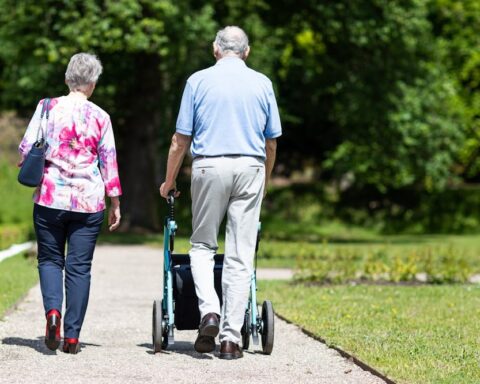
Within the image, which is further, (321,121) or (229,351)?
(321,121)

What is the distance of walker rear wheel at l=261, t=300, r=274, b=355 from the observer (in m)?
7.12

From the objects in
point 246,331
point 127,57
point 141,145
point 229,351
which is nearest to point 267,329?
point 246,331

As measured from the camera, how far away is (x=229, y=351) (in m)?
6.89

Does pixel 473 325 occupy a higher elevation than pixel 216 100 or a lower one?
lower

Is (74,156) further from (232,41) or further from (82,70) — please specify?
(232,41)

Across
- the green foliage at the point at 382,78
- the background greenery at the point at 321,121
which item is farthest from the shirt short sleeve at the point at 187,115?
the green foliage at the point at 382,78

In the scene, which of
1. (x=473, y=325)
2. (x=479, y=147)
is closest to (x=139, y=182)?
(x=479, y=147)

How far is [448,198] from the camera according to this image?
3775 cm

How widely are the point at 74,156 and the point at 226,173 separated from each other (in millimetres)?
1024

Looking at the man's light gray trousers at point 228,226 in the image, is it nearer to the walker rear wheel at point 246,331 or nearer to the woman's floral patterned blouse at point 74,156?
the walker rear wheel at point 246,331

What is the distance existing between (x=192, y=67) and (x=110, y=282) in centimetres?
1323

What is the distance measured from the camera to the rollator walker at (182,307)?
714 cm

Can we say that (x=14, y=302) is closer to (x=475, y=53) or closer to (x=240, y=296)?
(x=240, y=296)

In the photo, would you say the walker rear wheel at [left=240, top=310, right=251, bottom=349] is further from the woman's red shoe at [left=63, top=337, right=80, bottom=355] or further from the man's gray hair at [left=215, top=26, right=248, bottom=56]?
the man's gray hair at [left=215, top=26, right=248, bottom=56]
